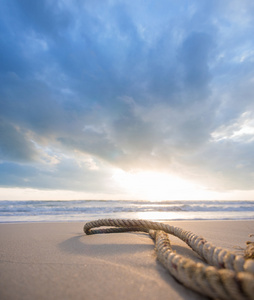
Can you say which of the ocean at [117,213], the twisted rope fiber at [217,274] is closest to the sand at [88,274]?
the twisted rope fiber at [217,274]

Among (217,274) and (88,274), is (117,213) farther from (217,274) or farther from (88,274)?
(217,274)

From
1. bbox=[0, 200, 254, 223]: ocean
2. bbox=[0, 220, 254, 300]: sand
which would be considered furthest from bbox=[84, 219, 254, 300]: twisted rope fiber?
bbox=[0, 200, 254, 223]: ocean

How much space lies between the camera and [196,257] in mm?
1416

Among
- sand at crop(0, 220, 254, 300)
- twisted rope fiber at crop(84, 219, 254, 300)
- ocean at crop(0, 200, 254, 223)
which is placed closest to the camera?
twisted rope fiber at crop(84, 219, 254, 300)

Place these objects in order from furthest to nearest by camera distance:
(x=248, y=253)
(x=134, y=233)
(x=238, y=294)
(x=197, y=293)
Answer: (x=134, y=233)
(x=248, y=253)
(x=197, y=293)
(x=238, y=294)

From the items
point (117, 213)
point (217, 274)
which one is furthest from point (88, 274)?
point (117, 213)

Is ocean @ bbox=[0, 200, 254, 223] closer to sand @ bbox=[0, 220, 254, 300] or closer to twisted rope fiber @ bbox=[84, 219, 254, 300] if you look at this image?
sand @ bbox=[0, 220, 254, 300]

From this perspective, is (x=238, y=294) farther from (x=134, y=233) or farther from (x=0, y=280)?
(x=134, y=233)

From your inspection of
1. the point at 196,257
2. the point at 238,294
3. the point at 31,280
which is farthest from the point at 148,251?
the point at 238,294

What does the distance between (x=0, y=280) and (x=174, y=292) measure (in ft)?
3.21

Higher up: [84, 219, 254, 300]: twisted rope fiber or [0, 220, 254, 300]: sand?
[84, 219, 254, 300]: twisted rope fiber

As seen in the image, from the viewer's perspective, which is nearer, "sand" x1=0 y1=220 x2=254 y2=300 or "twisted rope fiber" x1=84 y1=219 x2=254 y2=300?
"twisted rope fiber" x1=84 y1=219 x2=254 y2=300

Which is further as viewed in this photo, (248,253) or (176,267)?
(248,253)

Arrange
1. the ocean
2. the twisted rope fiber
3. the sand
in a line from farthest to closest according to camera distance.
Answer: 1. the ocean
2. the sand
3. the twisted rope fiber
